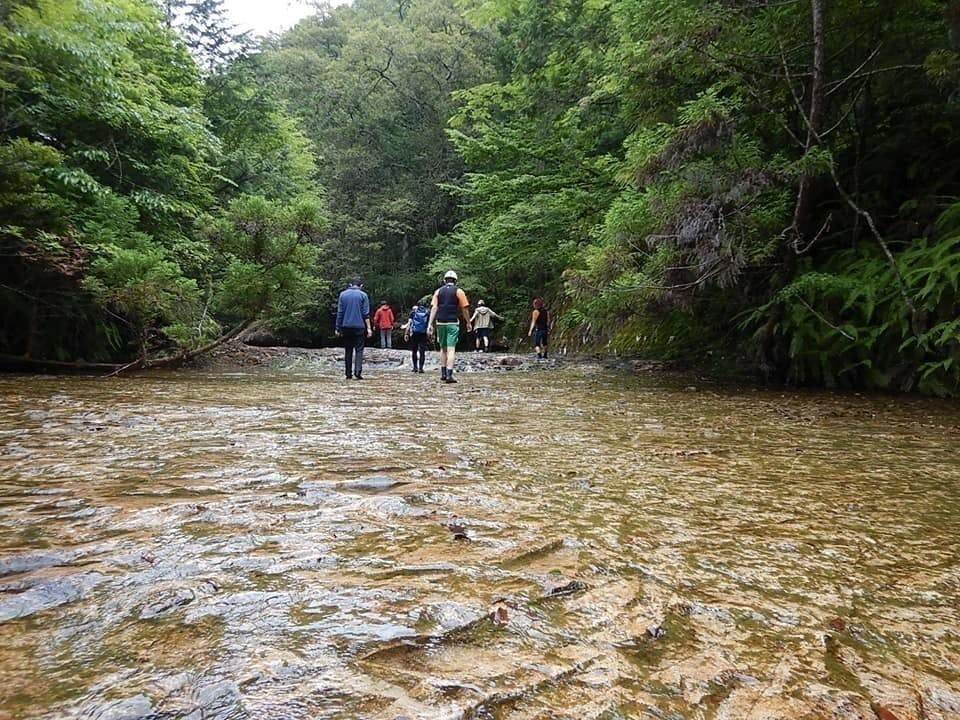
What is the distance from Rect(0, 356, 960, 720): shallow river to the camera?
141cm

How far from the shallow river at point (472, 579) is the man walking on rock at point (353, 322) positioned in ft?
23.0

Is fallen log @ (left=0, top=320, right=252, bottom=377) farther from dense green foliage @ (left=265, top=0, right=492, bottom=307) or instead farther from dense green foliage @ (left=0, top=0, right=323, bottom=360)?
dense green foliage @ (left=265, top=0, right=492, bottom=307)

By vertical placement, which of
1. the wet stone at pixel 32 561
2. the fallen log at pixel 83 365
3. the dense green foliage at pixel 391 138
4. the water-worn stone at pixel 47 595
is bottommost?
the water-worn stone at pixel 47 595

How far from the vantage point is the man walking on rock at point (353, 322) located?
37.6ft

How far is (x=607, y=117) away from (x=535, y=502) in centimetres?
1320

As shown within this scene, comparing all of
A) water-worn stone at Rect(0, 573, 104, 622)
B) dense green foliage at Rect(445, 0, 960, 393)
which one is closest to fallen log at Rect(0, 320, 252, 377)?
dense green foliage at Rect(445, 0, 960, 393)

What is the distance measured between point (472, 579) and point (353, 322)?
9903mm

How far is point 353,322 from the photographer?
11.5m

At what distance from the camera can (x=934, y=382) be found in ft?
24.1

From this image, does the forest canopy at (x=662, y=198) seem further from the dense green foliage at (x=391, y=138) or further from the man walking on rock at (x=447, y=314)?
the dense green foliage at (x=391, y=138)

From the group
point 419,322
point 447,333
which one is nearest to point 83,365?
point 447,333

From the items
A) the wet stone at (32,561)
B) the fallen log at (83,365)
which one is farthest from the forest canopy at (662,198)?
the wet stone at (32,561)

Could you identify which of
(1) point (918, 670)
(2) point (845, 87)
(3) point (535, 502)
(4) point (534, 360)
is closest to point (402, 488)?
(3) point (535, 502)

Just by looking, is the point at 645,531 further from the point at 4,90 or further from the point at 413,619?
the point at 4,90
